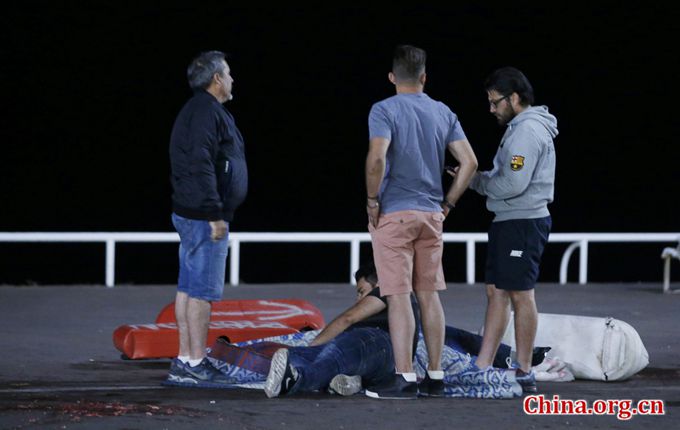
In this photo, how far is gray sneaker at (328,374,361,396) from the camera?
7.91m

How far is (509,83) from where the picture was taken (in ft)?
27.3

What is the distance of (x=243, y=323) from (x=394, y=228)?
259 cm

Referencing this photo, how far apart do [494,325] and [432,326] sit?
0.54 m

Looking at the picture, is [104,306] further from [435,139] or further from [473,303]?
[435,139]

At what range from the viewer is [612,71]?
4341 centimetres

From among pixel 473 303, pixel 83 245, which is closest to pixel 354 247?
pixel 473 303

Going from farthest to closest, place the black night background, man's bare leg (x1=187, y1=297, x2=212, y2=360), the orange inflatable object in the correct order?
the black night background, the orange inflatable object, man's bare leg (x1=187, y1=297, x2=212, y2=360)

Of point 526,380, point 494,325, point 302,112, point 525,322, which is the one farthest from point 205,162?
point 302,112

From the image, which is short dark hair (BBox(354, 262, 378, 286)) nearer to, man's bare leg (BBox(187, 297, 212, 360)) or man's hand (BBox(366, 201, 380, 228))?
man's hand (BBox(366, 201, 380, 228))

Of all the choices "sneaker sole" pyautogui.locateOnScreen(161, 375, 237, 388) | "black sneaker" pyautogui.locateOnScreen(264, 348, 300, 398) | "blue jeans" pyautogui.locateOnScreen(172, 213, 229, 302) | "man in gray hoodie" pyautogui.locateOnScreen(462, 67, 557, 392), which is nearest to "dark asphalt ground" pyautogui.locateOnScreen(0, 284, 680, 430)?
"black sneaker" pyautogui.locateOnScreen(264, 348, 300, 398)

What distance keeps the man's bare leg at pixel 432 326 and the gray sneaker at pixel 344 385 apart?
1.41 ft

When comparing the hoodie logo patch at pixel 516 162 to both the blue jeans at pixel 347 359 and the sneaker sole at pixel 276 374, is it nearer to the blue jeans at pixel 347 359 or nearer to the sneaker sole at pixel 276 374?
the blue jeans at pixel 347 359

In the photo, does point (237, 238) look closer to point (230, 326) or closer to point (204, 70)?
point (230, 326)

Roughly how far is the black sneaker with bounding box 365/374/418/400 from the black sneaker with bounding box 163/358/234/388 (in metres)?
0.96
